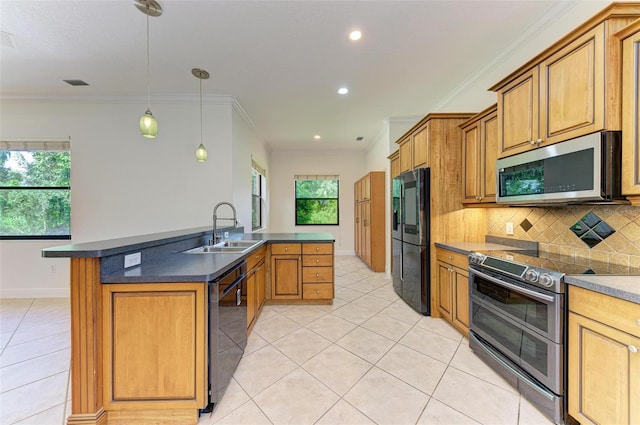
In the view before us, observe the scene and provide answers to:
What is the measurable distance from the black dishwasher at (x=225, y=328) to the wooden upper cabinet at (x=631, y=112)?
2.43 meters

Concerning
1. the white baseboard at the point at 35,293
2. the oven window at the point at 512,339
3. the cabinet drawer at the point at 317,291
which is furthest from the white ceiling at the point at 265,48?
the white baseboard at the point at 35,293

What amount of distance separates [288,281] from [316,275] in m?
0.39

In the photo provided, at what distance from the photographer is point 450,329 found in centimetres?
261

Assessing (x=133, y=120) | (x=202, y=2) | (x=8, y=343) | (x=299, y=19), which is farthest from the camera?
(x=133, y=120)

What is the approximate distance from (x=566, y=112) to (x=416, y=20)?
1.39 m

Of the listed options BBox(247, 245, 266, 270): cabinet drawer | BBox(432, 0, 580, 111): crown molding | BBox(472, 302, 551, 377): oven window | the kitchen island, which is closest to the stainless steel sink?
BBox(247, 245, 266, 270): cabinet drawer

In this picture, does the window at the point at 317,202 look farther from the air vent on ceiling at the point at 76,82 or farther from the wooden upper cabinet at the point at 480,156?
the air vent on ceiling at the point at 76,82

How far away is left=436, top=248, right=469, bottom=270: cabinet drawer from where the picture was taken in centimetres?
237

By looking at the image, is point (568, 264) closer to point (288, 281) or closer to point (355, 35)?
point (355, 35)

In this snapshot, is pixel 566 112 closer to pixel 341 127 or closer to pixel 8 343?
pixel 341 127

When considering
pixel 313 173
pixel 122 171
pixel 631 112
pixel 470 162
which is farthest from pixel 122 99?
pixel 631 112

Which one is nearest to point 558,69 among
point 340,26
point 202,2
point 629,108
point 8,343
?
point 629,108

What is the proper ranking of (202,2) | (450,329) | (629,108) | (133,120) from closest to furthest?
→ (629,108) → (202,2) → (450,329) → (133,120)

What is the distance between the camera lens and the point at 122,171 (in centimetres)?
365
